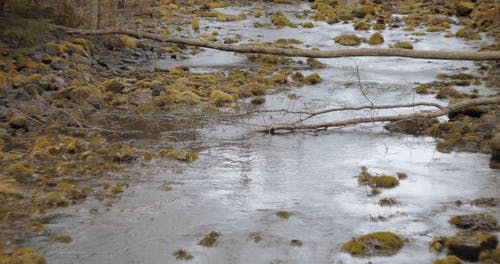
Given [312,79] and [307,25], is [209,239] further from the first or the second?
[307,25]

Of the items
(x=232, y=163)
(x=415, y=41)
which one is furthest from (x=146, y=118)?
(x=415, y=41)

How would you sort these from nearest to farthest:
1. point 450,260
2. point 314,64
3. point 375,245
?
point 450,260, point 375,245, point 314,64

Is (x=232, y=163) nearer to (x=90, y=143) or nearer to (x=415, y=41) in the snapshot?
(x=90, y=143)

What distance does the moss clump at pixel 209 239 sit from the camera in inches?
281

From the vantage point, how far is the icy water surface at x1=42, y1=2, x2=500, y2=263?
276 inches

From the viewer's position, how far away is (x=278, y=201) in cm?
841

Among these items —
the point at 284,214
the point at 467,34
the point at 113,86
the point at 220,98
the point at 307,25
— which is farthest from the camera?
the point at 307,25

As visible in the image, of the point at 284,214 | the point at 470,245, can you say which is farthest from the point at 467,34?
the point at 470,245

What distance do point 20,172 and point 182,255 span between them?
3232 millimetres

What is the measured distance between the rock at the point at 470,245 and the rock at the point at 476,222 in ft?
1.21

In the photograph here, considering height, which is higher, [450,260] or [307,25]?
[307,25]

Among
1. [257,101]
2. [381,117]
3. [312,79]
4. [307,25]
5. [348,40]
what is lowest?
[257,101]

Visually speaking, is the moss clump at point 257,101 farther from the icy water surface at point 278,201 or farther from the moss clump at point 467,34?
the moss clump at point 467,34

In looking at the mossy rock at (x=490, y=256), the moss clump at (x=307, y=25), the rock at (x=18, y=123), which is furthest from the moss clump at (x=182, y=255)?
the moss clump at (x=307, y=25)
